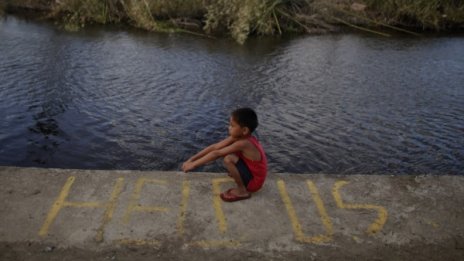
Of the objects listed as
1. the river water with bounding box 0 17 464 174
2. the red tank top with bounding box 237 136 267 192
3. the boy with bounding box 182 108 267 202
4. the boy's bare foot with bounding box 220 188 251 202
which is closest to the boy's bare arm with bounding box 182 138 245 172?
the boy with bounding box 182 108 267 202

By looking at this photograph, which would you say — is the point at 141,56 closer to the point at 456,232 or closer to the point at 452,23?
the point at 456,232

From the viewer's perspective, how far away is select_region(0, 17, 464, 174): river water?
30.1 ft

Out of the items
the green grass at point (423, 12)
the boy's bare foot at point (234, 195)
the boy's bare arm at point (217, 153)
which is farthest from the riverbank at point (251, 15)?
the boy's bare foot at point (234, 195)

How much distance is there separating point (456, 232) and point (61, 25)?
1865 centimetres

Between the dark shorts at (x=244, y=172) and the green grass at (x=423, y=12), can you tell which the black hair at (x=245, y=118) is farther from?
the green grass at (x=423, y=12)

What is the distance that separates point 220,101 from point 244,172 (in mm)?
6470

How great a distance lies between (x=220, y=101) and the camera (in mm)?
11992

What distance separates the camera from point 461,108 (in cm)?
1188

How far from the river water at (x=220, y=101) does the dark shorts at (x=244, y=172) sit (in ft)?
9.98

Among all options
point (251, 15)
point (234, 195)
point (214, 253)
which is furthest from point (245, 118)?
point (251, 15)

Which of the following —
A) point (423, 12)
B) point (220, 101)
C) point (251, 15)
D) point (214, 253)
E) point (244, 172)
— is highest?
point (423, 12)

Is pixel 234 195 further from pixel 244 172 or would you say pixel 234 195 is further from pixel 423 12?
pixel 423 12

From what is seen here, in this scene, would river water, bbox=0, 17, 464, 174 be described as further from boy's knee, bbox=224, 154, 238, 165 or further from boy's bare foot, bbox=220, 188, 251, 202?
boy's knee, bbox=224, 154, 238, 165

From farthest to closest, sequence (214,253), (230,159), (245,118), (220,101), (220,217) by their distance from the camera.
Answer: (220,101)
(230,159)
(245,118)
(220,217)
(214,253)
